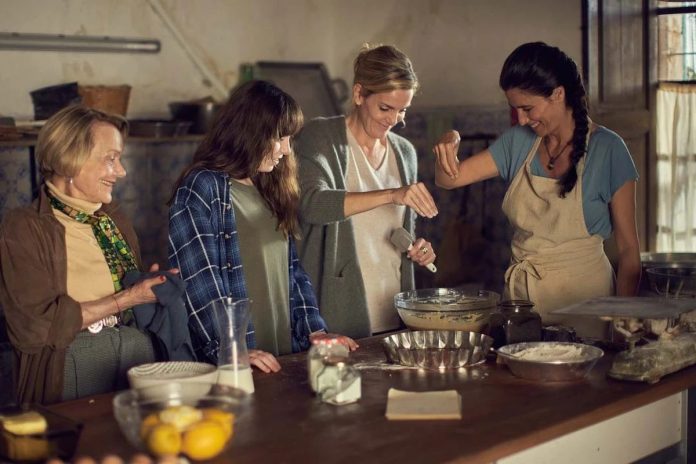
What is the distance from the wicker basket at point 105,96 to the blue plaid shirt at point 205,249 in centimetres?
277

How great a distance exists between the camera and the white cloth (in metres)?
3.98

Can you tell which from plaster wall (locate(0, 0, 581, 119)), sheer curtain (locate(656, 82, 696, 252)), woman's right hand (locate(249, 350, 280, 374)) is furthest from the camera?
plaster wall (locate(0, 0, 581, 119))

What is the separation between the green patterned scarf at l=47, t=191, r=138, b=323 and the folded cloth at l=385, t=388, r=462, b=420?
1073 millimetres

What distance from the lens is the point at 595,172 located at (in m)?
3.57

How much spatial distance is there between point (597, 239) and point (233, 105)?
54.2 inches

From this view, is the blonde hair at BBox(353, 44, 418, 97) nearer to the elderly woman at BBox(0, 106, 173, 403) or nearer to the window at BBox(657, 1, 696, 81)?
the elderly woman at BBox(0, 106, 173, 403)

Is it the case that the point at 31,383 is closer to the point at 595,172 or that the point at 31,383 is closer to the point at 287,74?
the point at 595,172

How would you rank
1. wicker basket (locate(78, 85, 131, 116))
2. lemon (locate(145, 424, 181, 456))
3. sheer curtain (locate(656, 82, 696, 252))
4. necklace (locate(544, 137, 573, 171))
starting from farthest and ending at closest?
wicker basket (locate(78, 85, 131, 116)), sheer curtain (locate(656, 82, 696, 252)), necklace (locate(544, 137, 573, 171)), lemon (locate(145, 424, 181, 456))

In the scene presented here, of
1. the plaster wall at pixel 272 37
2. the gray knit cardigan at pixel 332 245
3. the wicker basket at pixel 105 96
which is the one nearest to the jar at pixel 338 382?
the gray knit cardigan at pixel 332 245

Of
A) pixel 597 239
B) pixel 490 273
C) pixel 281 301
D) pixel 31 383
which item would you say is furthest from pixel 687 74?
pixel 31 383

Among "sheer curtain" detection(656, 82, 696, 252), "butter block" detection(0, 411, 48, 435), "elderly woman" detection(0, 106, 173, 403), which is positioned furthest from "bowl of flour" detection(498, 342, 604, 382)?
"sheer curtain" detection(656, 82, 696, 252)

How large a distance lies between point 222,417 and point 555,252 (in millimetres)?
1758

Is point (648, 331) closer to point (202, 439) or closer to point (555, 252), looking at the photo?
point (555, 252)

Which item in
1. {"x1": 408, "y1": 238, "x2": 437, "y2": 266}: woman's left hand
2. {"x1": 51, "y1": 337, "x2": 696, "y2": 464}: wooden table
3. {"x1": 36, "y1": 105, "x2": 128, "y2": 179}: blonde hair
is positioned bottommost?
{"x1": 51, "y1": 337, "x2": 696, "y2": 464}: wooden table
